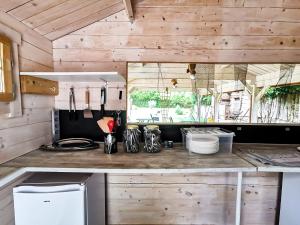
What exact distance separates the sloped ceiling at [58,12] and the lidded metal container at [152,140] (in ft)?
3.43

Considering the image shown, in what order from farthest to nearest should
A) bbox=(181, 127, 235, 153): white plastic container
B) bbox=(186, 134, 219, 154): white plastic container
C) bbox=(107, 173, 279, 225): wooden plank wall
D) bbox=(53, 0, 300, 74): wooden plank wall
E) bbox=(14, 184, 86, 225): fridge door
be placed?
bbox=(107, 173, 279, 225): wooden plank wall, bbox=(53, 0, 300, 74): wooden plank wall, bbox=(181, 127, 235, 153): white plastic container, bbox=(186, 134, 219, 154): white plastic container, bbox=(14, 184, 86, 225): fridge door

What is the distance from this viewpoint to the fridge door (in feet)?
3.74

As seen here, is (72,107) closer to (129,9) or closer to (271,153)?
→ (129,9)

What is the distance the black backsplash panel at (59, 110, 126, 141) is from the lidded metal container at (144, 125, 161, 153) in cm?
36

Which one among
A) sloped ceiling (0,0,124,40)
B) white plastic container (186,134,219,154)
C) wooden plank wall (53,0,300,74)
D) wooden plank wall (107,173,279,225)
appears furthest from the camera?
wooden plank wall (107,173,279,225)

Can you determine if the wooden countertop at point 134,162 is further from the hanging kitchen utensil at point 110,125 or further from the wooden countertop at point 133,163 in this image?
the hanging kitchen utensil at point 110,125

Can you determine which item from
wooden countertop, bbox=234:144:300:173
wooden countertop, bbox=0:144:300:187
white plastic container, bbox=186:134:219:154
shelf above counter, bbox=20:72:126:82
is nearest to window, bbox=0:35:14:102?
shelf above counter, bbox=20:72:126:82

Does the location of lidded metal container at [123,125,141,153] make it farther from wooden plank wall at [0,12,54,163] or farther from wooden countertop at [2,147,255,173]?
wooden plank wall at [0,12,54,163]

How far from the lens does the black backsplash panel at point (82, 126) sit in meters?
1.82

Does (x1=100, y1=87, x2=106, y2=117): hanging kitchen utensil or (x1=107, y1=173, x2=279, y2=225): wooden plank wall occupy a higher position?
(x1=100, y1=87, x2=106, y2=117): hanging kitchen utensil

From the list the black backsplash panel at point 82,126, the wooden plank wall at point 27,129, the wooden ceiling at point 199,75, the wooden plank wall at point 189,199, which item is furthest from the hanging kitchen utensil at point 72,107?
the wooden plank wall at point 189,199

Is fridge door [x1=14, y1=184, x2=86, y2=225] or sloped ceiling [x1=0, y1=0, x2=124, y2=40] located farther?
sloped ceiling [x1=0, y1=0, x2=124, y2=40]

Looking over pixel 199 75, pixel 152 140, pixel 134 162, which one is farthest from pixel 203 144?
pixel 199 75

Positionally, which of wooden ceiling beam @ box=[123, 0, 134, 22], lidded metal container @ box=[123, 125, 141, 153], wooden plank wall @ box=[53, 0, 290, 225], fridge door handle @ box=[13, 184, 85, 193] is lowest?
fridge door handle @ box=[13, 184, 85, 193]
